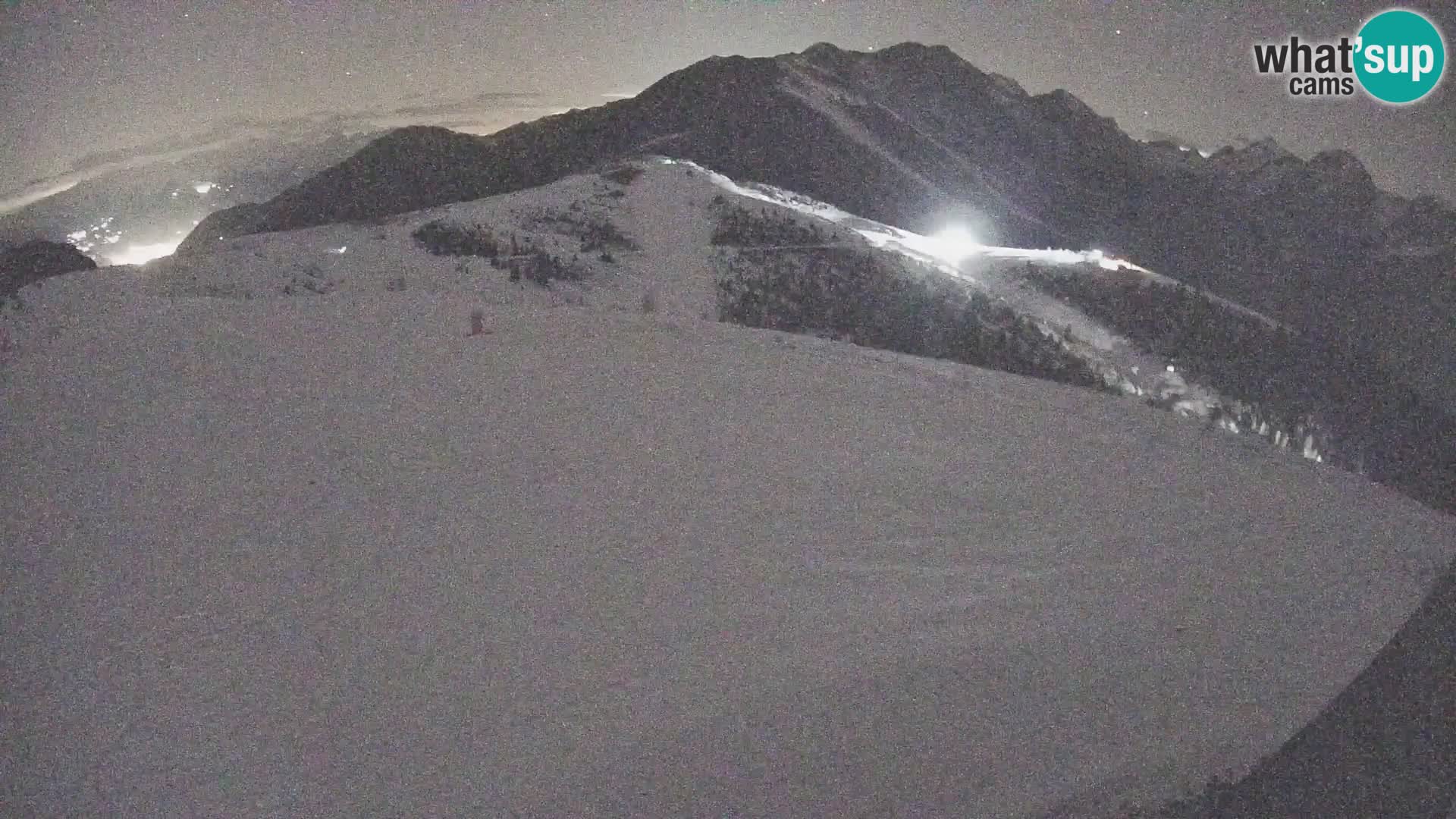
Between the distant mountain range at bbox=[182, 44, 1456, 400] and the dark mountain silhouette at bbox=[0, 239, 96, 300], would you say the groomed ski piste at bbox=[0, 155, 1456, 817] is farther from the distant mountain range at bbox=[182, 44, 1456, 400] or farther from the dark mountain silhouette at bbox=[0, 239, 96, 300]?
the distant mountain range at bbox=[182, 44, 1456, 400]

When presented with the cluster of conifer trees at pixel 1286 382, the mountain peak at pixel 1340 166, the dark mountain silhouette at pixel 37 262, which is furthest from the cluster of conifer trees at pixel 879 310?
the mountain peak at pixel 1340 166

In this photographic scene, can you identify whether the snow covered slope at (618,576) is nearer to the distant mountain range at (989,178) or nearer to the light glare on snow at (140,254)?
the light glare on snow at (140,254)

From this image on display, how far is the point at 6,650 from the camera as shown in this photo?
5543 millimetres

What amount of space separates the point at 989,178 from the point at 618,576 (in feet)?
183

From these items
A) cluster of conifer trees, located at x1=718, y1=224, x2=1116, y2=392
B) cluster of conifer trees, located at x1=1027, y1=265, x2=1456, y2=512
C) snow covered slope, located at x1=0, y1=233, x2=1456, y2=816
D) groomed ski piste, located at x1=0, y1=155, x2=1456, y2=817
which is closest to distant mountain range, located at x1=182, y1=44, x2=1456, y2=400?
groomed ski piste, located at x1=0, y1=155, x2=1456, y2=817

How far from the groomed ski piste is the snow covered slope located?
0.11ft

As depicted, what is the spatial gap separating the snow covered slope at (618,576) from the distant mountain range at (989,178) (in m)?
12.8

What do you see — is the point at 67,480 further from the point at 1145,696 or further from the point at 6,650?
the point at 1145,696

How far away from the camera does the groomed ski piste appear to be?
4.95m

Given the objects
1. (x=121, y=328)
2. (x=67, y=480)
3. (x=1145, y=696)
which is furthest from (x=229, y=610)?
(x=1145, y=696)

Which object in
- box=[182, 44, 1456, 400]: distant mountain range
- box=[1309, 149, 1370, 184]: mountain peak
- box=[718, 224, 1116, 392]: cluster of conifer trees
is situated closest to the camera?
box=[718, 224, 1116, 392]: cluster of conifer trees

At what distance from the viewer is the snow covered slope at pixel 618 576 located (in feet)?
16.2

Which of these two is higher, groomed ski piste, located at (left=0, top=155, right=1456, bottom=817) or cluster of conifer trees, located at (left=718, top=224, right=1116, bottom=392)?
cluster of conifer trees, located at (left=718, top=224, right=1116, bottom=392)

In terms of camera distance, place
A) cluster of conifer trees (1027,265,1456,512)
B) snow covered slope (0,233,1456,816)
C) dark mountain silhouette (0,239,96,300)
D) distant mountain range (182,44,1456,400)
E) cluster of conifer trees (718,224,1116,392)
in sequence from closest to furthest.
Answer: snow covered slope (0,233,1456,816) → cluster of conifer trees (718,224,1116,392) → dark mountain silhouette (0,239,96,300) → cluster of conifer trees (1027,265,1456,512) → distant mountain range (182,44,1456,400)
